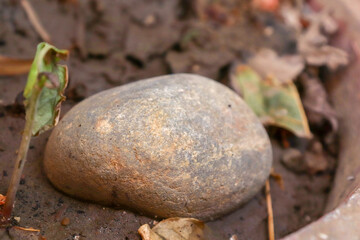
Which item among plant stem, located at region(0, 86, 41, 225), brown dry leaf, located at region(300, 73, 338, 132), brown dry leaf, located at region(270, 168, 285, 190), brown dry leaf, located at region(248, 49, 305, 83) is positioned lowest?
brown dry leaf, located at region(270, 168, 285, 190)

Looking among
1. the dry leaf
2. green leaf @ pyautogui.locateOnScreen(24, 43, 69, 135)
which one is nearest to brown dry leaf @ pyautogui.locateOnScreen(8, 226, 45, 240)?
green leaf @ pyautogui.locateOnScreen(24, 43, 69, 135)

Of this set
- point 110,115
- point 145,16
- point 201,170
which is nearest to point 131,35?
point 145,16

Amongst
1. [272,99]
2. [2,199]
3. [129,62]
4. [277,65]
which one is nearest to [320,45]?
[277,65]

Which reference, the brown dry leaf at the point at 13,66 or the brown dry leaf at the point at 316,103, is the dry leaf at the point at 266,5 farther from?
the brown dry leaf at the point at 13,66

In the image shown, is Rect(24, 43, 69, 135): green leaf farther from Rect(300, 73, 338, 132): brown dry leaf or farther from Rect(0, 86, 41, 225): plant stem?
Rect(300, 73, 338, 132): brown dry leaf

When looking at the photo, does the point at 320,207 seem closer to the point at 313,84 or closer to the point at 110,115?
the point at 313,84

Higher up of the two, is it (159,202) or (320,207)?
(159,202)
